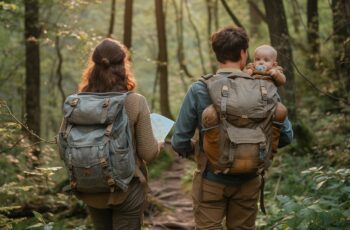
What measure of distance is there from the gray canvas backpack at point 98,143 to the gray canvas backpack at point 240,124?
2.12ft

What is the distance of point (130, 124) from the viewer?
4.06 m

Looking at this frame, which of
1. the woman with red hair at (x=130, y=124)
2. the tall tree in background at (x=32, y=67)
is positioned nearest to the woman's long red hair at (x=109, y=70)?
the woman with red hair at (x=130, y=124)

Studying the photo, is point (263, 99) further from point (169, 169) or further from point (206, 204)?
point (169, 169)

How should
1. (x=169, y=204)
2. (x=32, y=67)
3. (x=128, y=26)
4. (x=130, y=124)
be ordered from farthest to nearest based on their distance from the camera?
1. (x=128, y=26)
2. (x=32, y=67)
3. (x=169, y=204)
4. (x=130, y=124)

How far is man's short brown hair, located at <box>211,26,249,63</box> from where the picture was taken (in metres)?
4.02

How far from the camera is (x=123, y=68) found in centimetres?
411

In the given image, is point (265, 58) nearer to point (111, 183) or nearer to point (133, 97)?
point (133, 97)

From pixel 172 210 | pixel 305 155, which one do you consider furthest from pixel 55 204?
pixel 305 155

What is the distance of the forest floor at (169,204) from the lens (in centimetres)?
795

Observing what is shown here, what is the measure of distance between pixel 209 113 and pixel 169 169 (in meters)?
9.80

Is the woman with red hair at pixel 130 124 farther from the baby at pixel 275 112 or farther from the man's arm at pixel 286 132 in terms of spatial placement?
the man's arm at pixel 286 132

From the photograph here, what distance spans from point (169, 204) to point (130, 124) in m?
5.70

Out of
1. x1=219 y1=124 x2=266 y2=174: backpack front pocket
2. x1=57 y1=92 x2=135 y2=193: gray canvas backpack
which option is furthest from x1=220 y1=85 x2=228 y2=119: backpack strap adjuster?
x1=57 y1=92 x2=135 y2=193: gray canvas backpack

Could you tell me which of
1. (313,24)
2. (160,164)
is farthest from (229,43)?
(160,164)
